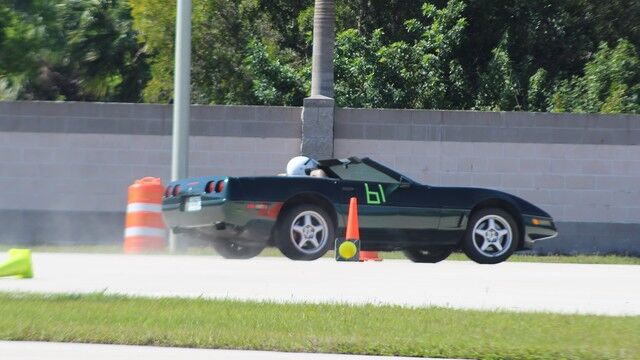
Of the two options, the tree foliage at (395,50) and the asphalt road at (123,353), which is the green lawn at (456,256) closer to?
the tree foliage at (395,50)

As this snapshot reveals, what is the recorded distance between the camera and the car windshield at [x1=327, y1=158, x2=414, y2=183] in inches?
558

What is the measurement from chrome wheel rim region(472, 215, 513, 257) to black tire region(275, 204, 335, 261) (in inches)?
71.6

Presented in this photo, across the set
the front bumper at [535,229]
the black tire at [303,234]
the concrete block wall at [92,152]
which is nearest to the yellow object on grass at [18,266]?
the black tire at [303,234]

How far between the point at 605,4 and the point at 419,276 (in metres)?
14.4

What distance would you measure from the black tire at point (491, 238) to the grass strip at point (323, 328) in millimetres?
4966

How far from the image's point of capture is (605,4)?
25.4 meters

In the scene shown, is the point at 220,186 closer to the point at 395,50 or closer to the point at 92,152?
the point at 92,152

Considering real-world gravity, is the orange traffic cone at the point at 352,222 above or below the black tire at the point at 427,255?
above

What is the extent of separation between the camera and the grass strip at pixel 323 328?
7.82 m

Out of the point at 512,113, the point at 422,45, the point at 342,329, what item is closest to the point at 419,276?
the point at 342,329

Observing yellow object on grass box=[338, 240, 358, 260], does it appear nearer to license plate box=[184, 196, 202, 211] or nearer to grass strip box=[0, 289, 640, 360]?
license plate box=[184, 196, 202, 211]

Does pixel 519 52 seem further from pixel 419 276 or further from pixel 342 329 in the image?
pixel 342 329

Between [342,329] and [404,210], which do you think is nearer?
[342,329]

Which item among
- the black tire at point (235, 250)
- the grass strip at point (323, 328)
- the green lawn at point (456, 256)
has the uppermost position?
the grass strip at point (323, 328)
